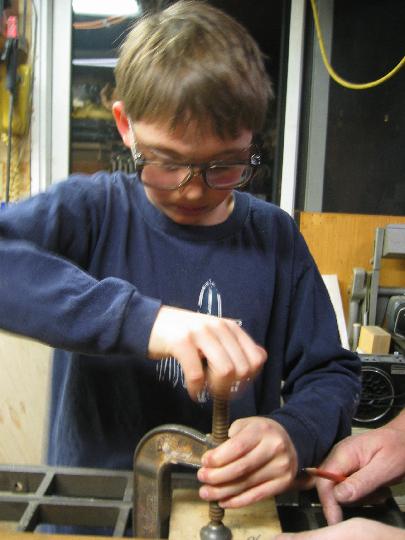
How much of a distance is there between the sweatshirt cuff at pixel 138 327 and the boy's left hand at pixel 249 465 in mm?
165

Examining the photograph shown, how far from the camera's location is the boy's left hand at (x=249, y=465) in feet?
2.24

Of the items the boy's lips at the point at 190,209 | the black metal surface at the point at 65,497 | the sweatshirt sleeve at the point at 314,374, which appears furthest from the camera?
the boy's lips at the point at 190,209

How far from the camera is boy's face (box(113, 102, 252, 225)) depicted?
0.81 meters

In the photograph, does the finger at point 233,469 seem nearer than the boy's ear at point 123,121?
Yes

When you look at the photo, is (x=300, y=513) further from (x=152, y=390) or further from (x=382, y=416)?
(x=382, y=416)

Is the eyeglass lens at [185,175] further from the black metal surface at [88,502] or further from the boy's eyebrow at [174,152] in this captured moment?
the black metal surface at [88,502]

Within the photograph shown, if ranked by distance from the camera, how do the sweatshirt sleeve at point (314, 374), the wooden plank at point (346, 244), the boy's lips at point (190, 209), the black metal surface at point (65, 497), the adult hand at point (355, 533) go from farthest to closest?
the wooden plank at point (346, 244) < the boy's lips at point (190, 209) < the sweatshirt sleeve at point (314, 374) < the black metal surface at point (65, 497) < the adult hand at point (355, 533)

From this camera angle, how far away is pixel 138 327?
26.9 inches

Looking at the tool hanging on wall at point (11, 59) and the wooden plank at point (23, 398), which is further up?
the tool hanging on wall at point (11, 59)

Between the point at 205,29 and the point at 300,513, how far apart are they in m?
0.77

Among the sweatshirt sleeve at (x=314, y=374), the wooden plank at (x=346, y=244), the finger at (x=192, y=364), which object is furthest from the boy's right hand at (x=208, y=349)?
the wooden plank at (x=346, y=244)

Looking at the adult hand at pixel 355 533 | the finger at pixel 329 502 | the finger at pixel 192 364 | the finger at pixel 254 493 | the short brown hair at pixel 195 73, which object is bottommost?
the finger at pixel 329 502

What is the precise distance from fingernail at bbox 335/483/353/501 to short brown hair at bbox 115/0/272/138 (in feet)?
1.86

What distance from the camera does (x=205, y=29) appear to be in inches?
33.5
